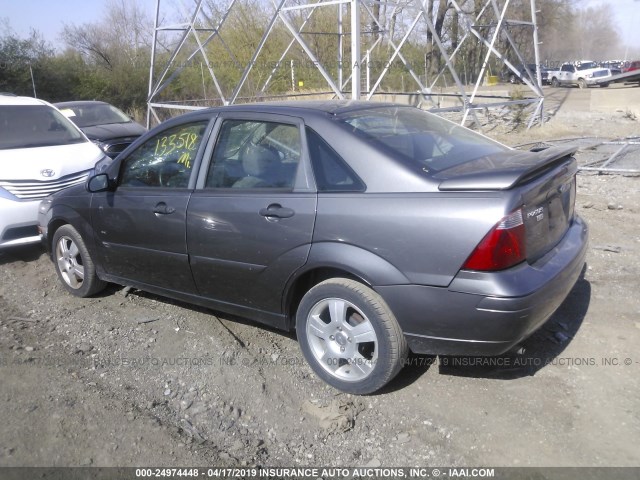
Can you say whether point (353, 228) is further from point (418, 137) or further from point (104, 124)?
point (104, 124)

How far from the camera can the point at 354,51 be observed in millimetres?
9633

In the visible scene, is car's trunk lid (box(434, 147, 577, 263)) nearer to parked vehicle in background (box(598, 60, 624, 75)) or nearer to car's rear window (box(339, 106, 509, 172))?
car's rear window (box(339, 106, 509, 172))

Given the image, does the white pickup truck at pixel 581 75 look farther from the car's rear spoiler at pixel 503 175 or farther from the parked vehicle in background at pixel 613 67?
the car's rear spoiler at pixel 503 175

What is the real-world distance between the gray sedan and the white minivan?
218 centimetres

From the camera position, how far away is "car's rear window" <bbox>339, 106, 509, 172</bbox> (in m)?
3.46

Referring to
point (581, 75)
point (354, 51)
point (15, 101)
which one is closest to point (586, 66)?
point (581, 75)

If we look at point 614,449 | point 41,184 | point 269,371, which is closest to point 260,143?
point 269,371

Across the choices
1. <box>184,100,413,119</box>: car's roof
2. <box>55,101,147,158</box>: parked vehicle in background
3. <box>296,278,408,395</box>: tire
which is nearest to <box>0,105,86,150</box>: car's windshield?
<box>55,101,147,158</box>: parked vehicle in background

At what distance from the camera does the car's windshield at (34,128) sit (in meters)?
7.19

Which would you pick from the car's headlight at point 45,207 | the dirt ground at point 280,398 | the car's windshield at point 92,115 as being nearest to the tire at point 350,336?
the dirt ground at point 280,398

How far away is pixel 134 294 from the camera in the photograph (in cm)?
526

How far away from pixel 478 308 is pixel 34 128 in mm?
6675

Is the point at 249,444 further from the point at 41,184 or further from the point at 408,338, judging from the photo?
the point at 41,184

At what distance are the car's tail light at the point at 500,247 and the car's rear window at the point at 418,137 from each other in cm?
58
